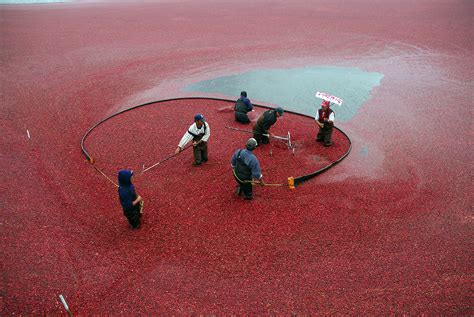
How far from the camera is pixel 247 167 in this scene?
7.16 meters

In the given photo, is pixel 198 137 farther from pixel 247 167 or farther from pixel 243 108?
pixel 243 108

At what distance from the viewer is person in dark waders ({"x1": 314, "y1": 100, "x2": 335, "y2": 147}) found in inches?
370

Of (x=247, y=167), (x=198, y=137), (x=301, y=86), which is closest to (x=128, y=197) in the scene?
(x=247, y=167)

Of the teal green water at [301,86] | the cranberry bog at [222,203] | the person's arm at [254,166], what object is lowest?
the cranberry bog at [222,203]

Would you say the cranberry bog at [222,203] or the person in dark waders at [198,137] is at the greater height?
the person in dark waders at [198,137]

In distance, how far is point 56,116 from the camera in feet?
38.6

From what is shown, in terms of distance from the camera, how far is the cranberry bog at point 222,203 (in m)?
5.57

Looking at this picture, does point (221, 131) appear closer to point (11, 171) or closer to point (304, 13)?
point (11, 171)

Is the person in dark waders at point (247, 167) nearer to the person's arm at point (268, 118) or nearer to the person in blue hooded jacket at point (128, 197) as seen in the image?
the person in blue hooded jacket at point (128, 197)

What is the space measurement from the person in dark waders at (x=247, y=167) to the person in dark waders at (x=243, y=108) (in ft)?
12.7

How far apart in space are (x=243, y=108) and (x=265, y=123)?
168 centimetres

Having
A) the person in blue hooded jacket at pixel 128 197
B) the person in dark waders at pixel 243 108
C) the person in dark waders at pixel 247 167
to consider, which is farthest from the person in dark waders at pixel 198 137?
the person in dark waders at pixel 243 108

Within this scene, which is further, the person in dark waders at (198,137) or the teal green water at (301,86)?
the teal green water at (301,86)

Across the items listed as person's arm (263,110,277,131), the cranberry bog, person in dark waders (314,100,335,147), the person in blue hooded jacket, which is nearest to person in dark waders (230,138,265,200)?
the cranberry bog
